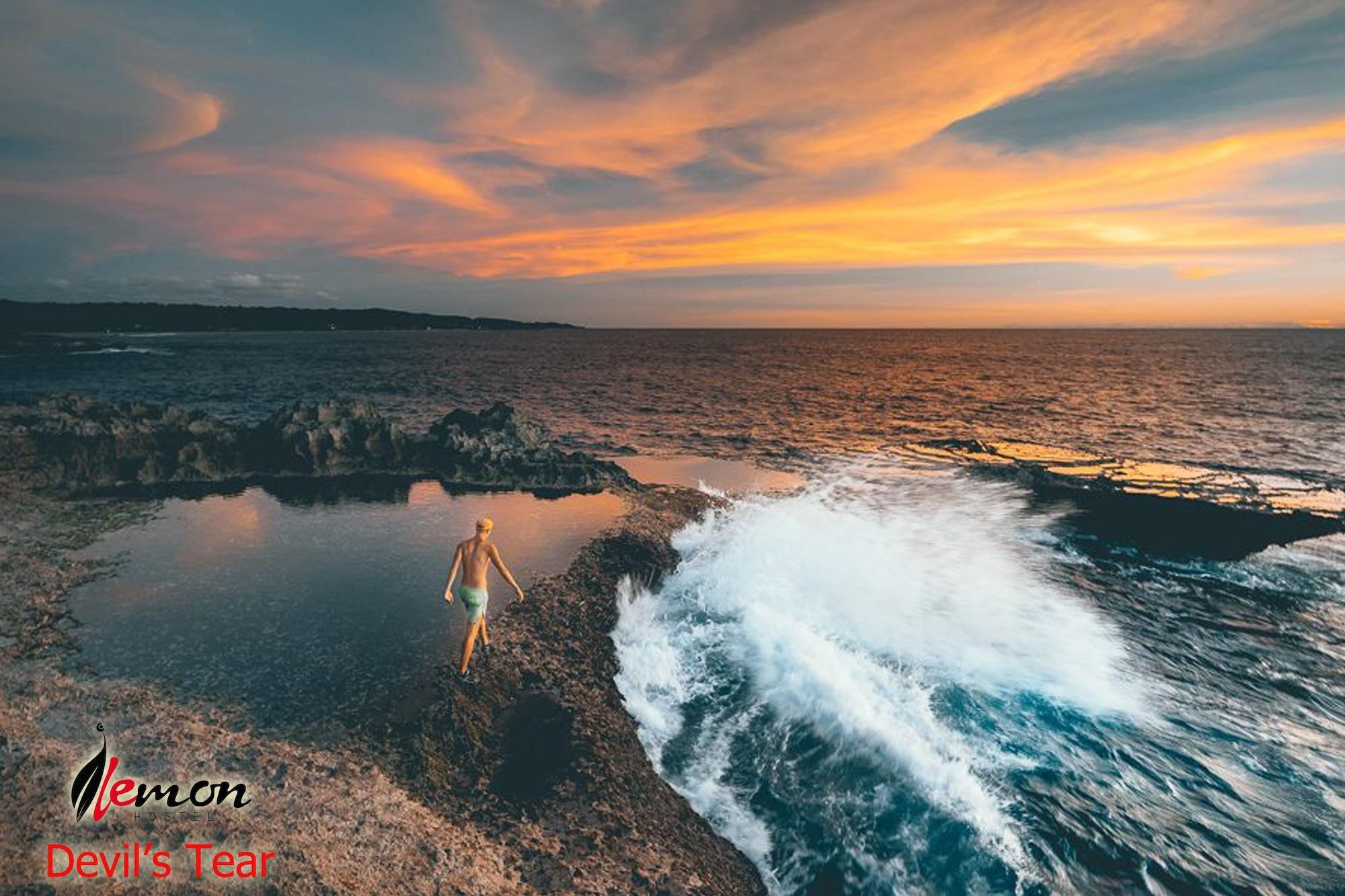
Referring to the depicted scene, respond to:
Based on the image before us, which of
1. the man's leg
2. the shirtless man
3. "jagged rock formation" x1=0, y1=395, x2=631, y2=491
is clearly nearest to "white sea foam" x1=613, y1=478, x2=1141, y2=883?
the man's leg

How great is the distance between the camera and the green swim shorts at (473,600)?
9.19 meters

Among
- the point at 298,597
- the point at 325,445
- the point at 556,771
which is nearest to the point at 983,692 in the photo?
the point at 556,771

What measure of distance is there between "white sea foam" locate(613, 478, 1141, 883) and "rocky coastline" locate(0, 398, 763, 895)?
0.79m

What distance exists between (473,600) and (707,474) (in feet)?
56.6

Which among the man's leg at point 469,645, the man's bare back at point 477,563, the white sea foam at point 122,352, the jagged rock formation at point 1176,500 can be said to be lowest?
the jagged rock formation at point 1176,500

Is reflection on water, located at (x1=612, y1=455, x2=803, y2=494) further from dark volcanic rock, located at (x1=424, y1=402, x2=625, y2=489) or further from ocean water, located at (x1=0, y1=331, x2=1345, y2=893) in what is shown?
dark volcanic rock, located at (x1=424, y1=402, x2=625, y2=489)

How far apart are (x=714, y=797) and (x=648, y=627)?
4.38 meters

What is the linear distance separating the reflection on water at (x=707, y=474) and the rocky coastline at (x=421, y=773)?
11.6 meters

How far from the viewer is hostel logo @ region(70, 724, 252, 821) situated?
6.34 meters

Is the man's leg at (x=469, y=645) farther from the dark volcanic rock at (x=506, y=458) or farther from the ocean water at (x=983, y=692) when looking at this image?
the dark volcanic rock at (x=506, y=458)

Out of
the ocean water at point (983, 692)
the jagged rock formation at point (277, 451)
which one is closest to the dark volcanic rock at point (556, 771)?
the ocean water at point (983, 692)

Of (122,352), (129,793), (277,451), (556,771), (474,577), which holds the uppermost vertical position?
(474,577)

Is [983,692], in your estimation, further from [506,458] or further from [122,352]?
[122,352]

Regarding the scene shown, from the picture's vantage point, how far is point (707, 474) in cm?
2580
